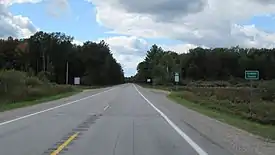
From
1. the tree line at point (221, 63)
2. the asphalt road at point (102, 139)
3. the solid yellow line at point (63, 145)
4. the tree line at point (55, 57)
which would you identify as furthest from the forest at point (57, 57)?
the solid yellow line at point (63, 145)

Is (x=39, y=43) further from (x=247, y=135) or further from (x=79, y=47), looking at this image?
(x=247, y=135)

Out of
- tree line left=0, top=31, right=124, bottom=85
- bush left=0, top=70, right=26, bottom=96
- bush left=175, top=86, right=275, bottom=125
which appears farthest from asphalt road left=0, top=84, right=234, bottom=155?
tree line left=0, top=31, right=124, bottom=85

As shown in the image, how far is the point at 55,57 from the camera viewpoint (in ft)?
534

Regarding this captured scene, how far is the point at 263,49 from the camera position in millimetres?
197250

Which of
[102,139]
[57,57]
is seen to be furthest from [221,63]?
[102,139]

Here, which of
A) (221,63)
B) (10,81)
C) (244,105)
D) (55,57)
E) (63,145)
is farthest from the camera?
(221,63)

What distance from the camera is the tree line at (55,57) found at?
15788cm

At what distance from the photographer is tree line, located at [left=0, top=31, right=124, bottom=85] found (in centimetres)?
15788

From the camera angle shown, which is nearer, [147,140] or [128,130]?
[147,140]

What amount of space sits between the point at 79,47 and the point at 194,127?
552ft

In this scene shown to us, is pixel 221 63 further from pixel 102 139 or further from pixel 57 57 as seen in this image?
pixel 102 139

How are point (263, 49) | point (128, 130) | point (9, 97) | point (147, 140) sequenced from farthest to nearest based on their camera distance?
1. point (263, 49)
2. point (9, 97)
3. point (128, 130)
4. point (147, 140)

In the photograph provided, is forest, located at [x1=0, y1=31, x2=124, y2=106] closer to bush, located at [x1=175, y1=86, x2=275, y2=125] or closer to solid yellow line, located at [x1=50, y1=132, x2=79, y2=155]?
bush, located at [x1=175, y1=86, x2=275, y2=125]

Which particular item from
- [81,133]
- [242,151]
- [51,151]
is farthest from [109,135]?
[242,151]
